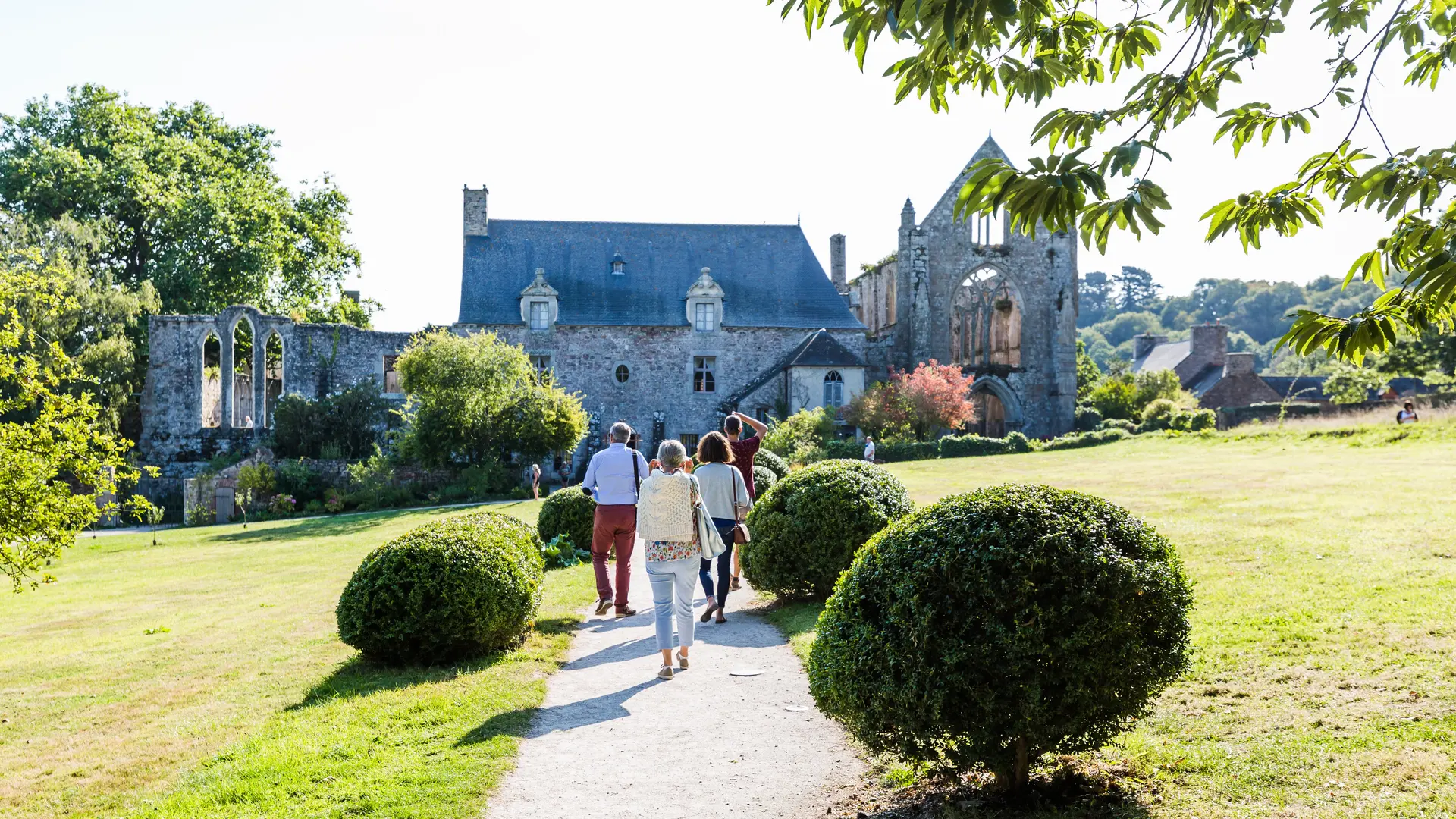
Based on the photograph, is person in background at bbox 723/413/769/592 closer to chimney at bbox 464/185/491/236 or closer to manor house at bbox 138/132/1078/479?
manor house at bbox 138/132/1078/479

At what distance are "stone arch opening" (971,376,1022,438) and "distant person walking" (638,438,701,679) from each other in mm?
31266

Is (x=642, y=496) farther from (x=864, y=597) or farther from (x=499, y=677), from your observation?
(x=864, y=597)

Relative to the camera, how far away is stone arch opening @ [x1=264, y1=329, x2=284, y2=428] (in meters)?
36.2

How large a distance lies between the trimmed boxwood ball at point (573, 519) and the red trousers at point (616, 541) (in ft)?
12.9

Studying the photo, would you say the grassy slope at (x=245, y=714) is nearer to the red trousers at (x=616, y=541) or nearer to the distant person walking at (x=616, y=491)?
the red trousers at (x=616, y=541)

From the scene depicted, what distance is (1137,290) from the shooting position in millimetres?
118438

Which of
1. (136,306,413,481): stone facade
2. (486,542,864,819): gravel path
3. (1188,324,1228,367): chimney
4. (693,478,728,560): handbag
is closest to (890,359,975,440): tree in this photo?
(136,306,413,481): stone facade

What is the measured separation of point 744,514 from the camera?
31.3ft

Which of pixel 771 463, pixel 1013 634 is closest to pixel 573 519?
pixel 771 463

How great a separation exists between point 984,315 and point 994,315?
580mm

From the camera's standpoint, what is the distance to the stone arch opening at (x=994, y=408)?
3850 centimetres

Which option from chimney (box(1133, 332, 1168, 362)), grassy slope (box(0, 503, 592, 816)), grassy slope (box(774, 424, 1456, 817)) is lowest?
grassy slope (box(0, 503, 592, 816))

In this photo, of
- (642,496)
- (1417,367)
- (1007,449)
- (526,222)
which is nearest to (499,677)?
(642,496)

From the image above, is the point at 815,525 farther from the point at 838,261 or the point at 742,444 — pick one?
the point at 838,261
